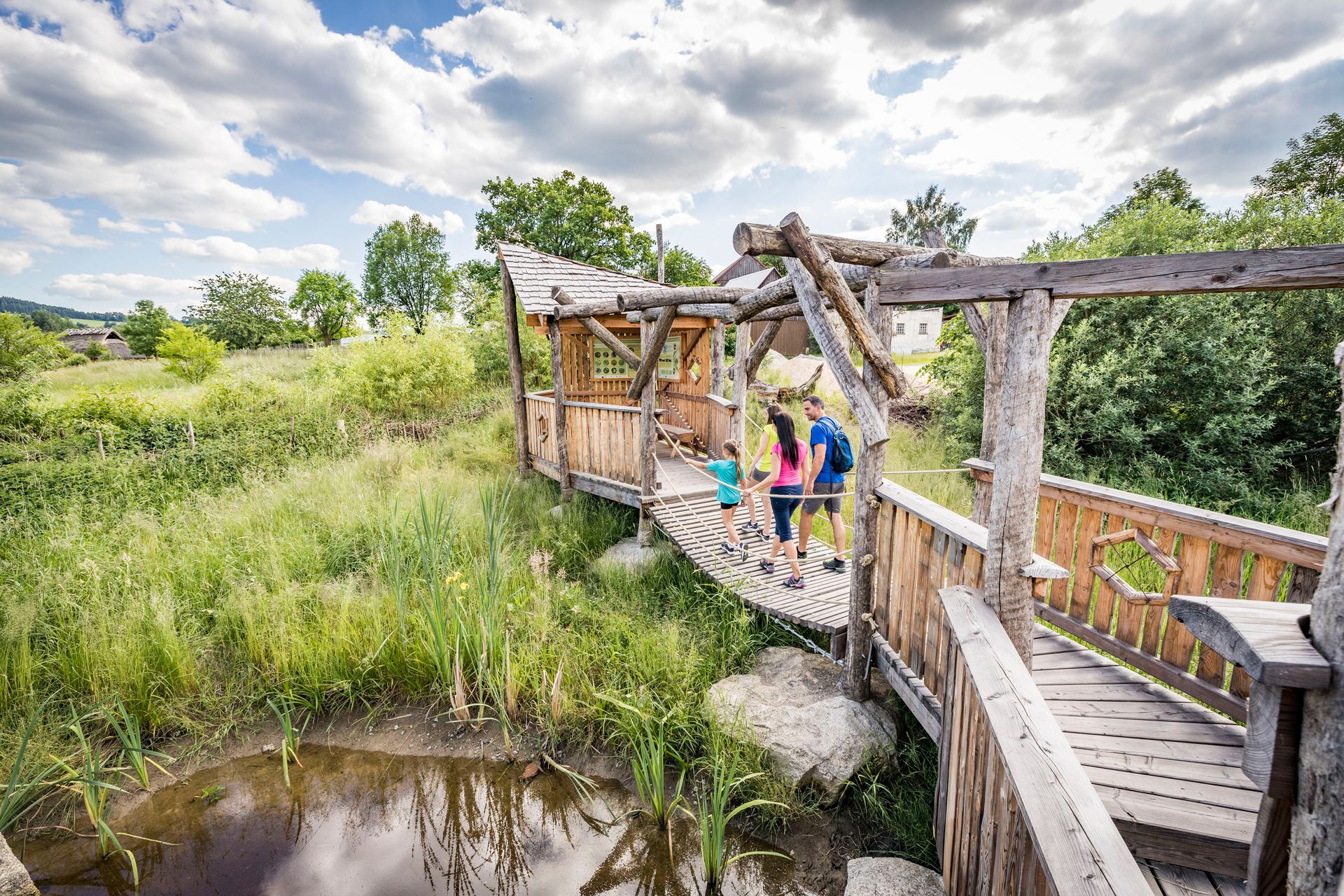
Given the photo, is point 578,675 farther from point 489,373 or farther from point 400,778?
point 489,373

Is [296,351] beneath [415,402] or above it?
above

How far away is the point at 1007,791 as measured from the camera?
75.9 inches

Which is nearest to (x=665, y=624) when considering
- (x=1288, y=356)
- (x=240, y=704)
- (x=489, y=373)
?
(x=240, y=704)

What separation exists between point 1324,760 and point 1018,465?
1886mm

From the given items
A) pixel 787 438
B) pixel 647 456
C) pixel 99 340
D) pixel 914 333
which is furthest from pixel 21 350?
pixel 99 340

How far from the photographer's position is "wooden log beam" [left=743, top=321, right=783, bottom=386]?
6867mm

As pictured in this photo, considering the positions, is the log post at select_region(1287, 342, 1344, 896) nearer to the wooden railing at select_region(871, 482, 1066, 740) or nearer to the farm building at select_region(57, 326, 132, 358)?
the wooden railing at select_region(871, 482, 1066, 740)

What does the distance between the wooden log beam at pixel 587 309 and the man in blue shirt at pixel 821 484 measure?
275cm

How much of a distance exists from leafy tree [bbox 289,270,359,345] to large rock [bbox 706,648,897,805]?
4126 centimetres

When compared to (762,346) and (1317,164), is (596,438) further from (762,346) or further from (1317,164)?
(1317,164)

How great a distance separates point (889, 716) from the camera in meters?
4.09

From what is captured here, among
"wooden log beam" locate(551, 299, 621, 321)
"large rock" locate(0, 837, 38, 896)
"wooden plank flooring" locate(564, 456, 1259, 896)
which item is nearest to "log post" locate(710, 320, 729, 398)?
"wooden log beam" locate(551, 299, 621, 321)

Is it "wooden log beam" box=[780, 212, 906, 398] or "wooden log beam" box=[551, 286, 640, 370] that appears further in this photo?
"wooden log beam" box=[551, 286, 640, 370]

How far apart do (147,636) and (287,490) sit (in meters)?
3.71
